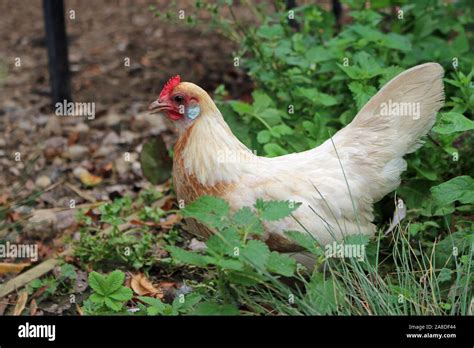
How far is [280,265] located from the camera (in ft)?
10.0

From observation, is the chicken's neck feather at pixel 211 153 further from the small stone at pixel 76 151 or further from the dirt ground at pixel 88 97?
the small stone at pixel 76 151

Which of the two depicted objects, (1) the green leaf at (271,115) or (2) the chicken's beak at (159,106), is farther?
(1) the green leaf at (271,115)

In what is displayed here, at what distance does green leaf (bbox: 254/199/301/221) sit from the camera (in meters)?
3.12

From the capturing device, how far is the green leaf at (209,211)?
3094mm

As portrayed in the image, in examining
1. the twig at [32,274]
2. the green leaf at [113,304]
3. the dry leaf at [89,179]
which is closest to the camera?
the green leaf at [113,304]

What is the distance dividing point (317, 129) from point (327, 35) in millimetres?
1212

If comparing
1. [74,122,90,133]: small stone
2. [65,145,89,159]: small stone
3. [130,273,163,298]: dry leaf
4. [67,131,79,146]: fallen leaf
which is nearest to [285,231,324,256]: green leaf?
[130,273,163,298]: dry leaf

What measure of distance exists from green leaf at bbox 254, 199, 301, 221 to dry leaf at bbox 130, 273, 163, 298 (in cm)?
113

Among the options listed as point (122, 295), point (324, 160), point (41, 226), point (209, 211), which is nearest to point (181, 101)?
point (324, 160)

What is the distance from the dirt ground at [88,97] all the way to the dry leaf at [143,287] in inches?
27.3

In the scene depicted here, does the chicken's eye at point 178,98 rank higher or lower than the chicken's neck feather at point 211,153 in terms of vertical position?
higher

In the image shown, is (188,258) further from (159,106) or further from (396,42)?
(396,42)

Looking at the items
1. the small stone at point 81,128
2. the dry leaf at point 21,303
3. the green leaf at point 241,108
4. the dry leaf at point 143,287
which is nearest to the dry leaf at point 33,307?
the dry leaf at point 21,303

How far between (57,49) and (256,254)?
3.54m
